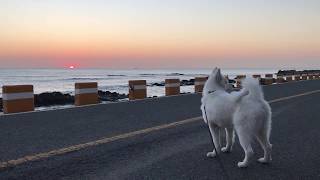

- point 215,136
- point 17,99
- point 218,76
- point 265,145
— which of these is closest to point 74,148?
point 215,136

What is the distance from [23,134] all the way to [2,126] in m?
1.44

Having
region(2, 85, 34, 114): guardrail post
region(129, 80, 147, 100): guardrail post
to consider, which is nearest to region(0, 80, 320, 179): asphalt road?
region(2, 85, 34, 114): guardrail post

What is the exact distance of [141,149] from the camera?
6832mm

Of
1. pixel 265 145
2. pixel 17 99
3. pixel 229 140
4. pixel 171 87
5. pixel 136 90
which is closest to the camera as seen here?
pixel 265 145

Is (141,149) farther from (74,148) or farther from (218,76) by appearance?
(218,76)

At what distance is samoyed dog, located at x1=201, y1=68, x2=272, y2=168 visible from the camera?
545cm

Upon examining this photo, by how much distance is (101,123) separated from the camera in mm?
9875

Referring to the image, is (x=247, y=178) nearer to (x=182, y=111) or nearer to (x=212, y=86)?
(x=212, y=86)

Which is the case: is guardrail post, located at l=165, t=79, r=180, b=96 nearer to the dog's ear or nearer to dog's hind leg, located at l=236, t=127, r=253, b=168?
the dog's ear

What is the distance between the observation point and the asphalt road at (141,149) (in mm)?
5438

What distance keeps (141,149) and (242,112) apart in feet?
6.33

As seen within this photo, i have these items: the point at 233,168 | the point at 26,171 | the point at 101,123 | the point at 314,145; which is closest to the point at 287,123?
the point at 314,145

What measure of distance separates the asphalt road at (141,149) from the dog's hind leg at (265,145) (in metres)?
0.12

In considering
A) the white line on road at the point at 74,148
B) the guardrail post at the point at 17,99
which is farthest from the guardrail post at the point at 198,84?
the white line on road at the point at 74,148
